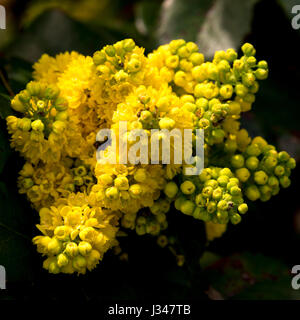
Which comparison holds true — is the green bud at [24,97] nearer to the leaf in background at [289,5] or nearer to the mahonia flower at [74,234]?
the mahonia flower at [74,234]

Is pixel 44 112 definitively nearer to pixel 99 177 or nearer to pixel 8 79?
pixel 99 177

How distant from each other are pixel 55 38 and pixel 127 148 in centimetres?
70

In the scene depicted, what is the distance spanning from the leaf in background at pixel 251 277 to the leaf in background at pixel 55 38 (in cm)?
76

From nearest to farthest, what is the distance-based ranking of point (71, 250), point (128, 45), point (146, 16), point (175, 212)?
point (71, 250), point (128, 45), point (175, 212), point (146, 16)

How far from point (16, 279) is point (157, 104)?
0.45 m

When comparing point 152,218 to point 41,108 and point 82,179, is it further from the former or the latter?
point 41,108

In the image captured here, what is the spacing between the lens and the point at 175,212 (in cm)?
101

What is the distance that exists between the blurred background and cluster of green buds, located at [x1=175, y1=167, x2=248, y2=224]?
17 cm

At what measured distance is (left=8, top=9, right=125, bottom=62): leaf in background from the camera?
Result: 1.33 m

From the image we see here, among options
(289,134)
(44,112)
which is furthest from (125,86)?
(289,134)

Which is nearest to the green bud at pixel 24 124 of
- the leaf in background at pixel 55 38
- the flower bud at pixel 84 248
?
the flower bud at pixel 84 248

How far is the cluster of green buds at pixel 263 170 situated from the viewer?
0.92 metres

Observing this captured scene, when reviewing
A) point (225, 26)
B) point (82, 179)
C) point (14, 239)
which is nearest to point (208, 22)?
point (225, 26)

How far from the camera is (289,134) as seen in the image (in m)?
1.68
